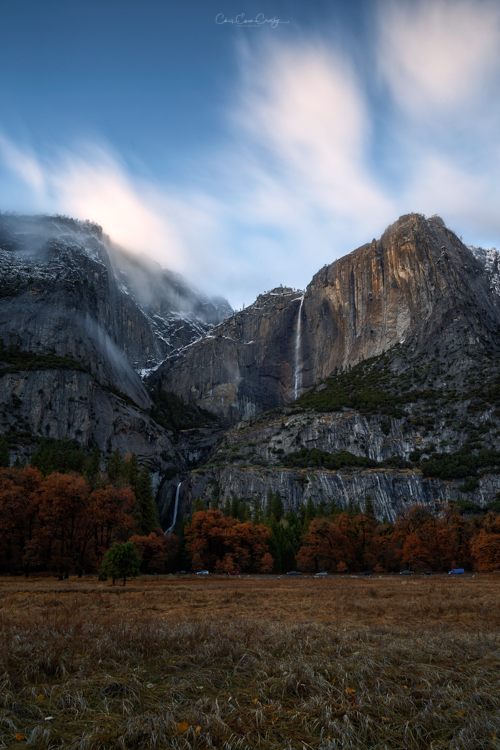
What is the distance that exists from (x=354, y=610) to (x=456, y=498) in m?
94.5

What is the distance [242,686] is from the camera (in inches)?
284

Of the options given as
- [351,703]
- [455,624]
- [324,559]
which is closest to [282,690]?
[351,703]

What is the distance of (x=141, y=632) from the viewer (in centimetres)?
1017

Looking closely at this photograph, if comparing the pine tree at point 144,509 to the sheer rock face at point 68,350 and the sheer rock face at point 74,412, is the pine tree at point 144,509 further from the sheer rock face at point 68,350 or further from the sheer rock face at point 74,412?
the sheer rock face at point 68,350

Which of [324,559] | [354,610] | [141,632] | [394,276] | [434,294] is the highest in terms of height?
[394,276]

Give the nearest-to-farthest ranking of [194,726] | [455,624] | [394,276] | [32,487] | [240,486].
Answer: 1. [194,726]
2. [455,624]
3. [32,487]
4. [240,486]
5. [394,276]

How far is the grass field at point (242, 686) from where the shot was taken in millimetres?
5344

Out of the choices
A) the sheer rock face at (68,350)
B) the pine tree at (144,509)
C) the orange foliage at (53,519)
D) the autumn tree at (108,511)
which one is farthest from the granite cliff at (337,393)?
the autumn tree at (108,511)

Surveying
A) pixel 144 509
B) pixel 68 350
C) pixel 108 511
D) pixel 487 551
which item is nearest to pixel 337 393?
pixel 68 350

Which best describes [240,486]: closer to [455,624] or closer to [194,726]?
[455,624]

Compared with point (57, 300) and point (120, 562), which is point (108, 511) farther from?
point (57, 300)

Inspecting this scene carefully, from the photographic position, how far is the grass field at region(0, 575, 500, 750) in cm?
534

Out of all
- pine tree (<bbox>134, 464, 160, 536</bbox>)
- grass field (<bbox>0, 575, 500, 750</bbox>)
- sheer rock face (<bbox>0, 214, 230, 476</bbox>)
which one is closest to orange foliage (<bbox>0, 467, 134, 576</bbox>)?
pine tree (<bbox>134, 464, 160, 536</bbox>)

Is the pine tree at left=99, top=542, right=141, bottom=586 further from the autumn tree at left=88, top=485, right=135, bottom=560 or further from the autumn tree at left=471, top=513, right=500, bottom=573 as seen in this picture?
the autumn tree at left=471, top=513, right=500, bottom=573
